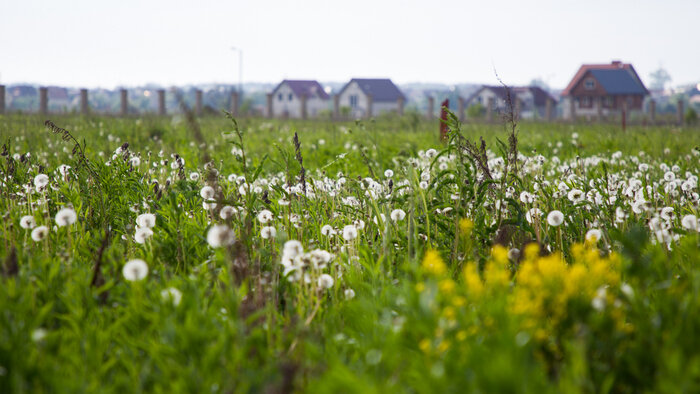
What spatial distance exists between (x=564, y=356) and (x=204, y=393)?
48.7 inches

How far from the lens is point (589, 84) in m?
77.2

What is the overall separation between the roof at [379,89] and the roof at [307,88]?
17.9 feet

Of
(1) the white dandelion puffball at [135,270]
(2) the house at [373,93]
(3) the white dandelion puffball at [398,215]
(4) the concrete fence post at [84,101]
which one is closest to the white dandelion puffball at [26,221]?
(1) the white dandelion puffball at [135,270]

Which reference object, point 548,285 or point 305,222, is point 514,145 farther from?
point 548,285

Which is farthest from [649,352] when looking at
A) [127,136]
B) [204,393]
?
[127,136]

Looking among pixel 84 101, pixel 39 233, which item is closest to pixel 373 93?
pixel 84 101

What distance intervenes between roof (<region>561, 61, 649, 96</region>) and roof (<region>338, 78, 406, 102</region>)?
83.4 feet

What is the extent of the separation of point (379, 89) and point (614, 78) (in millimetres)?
33446

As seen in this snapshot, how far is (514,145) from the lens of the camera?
3.88 meters

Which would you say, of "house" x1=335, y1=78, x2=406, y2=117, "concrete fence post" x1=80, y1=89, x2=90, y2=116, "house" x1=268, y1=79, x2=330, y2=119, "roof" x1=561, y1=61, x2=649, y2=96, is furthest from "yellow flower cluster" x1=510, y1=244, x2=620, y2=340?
"house" x1=268, y1=79, x2=330, y2=119

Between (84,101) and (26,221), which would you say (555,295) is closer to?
(26,221)

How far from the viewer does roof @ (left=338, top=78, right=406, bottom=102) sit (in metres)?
89.2

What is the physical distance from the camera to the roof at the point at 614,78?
75375mm

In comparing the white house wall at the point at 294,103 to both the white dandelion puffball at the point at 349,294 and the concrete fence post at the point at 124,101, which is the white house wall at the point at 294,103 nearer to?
the concrete fence post at the point at 124,101
